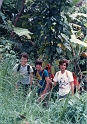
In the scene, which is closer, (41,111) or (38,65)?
(41,111)

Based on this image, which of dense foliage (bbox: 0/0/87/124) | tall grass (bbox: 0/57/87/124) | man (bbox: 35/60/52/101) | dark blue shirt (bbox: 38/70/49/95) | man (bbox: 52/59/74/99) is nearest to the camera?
tall grass (bbox: 0/57/87/124)

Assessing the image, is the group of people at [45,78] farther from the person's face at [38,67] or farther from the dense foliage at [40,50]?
the dense foliage at [40,50]

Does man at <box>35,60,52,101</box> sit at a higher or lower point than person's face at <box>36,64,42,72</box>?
lower

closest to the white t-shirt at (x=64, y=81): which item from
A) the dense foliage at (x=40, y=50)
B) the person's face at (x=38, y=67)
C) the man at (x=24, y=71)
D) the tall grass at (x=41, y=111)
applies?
the dense foliage at (x=40, y=50)

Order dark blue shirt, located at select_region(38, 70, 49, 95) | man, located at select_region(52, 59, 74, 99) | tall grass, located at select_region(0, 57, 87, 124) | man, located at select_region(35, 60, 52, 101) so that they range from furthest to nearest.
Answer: dark blue shirt, located at select_region(38, 70, 49, 95), man, located at select_region(35, 60, 52, 101), man, located at select_region(52, 59, 74, 99), tall grass, located at select_region(0, 57, 87, 124)

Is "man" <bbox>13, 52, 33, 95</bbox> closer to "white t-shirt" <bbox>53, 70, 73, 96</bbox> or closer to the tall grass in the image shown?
"white t-shirt" <bbox>53, 70, 73, 96</bbox>

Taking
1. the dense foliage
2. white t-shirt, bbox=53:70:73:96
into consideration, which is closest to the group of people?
white t-shirt, bbox=53:70:73:96

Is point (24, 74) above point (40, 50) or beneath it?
beneath

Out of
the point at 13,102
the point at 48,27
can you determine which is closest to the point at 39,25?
the point at 48,27

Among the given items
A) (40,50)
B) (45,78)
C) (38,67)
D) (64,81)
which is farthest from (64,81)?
(40,50)

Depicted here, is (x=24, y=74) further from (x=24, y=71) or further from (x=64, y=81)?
(x=64, y=81)

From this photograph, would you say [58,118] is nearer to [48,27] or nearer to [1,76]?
[1,76]

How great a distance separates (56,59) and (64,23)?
3.17 ft

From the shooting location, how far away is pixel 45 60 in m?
6.41
